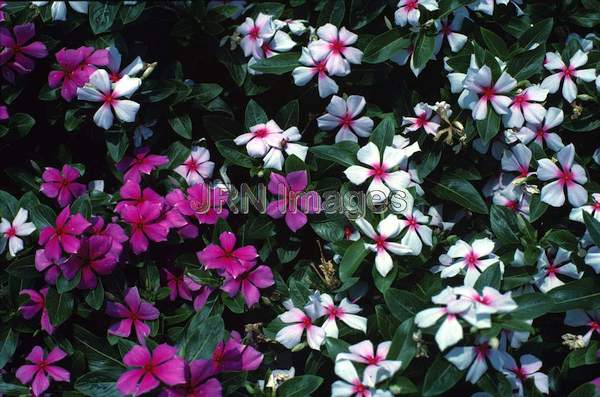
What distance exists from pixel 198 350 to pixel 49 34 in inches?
49.6

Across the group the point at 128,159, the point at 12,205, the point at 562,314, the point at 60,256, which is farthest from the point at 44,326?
the point at 562,314

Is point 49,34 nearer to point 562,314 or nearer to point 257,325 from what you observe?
point 257,325

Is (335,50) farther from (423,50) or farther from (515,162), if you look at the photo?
(515,162)

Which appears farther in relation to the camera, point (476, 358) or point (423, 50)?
point (423, 50)

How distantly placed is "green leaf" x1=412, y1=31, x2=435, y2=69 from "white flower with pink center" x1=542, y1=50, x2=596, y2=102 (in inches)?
15.3

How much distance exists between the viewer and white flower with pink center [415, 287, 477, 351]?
173cm

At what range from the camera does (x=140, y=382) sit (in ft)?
6.29

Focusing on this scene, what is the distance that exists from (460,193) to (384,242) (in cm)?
39

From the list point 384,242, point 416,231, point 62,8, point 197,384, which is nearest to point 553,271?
point 416,231

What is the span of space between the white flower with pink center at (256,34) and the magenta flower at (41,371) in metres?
1.12

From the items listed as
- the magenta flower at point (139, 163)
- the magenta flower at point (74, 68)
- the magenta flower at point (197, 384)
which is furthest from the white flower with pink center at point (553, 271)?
the magenta flower at point (74, 68)

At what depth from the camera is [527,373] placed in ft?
6.84

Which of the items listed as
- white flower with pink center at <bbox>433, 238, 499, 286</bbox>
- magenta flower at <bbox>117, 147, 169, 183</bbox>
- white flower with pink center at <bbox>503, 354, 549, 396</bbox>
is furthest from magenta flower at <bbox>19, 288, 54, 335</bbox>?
white flower with pink center at <bbox>503, 354, 549, 396</bbox>

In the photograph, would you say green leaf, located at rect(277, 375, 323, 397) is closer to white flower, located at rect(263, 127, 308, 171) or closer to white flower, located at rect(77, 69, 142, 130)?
white flower, located at rect(263, 127, 308, 171)
